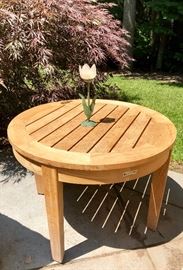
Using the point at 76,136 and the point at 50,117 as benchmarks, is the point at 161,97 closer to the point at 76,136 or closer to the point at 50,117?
the point at 50,117

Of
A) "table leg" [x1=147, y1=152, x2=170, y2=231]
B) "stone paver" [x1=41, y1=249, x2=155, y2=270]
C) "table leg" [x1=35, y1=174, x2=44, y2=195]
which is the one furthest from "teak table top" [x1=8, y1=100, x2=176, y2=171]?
"stone paver" [x1=41, y1=249, x2=155, y2=270]

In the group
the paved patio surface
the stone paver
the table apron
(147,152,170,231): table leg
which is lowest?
the paved patio surface

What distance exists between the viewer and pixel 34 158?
2051 millimetres

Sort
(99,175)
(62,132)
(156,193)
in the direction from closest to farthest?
(99,175), (62,132), (156,193)

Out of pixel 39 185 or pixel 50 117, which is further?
→ pixel 39 185

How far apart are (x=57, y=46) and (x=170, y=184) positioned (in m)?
1.98

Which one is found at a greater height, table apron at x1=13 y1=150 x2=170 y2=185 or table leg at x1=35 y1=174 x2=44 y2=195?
table apron at x1=13 y1=150 x2=170 y2=185

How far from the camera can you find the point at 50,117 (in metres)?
2.72

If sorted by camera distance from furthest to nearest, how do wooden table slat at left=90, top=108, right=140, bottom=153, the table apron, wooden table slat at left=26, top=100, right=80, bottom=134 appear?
wooden table slat at left=26, top=100, right=80, bottom=134 → wooden table slat at left=90, top=108, right=140, bottom=153 → the table apron

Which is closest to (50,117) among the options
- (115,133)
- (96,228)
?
(115,133)

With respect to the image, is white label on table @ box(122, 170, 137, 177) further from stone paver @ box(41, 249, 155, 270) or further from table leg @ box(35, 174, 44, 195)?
table leg @ box(35, 174, 44, 195)

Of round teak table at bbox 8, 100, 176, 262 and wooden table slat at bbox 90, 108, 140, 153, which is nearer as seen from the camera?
round teak table at bbox 8, 100, 176, 262

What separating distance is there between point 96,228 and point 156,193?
556 mm

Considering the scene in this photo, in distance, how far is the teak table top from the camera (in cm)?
201
